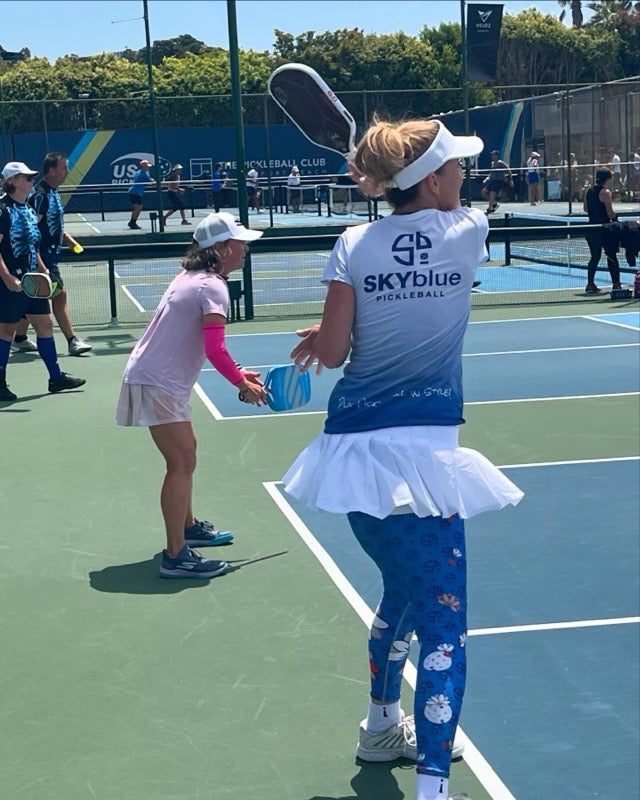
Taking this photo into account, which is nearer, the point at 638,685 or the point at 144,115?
the point at 638,685


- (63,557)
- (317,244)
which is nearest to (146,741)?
(63,557)

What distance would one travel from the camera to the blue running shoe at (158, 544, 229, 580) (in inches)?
240

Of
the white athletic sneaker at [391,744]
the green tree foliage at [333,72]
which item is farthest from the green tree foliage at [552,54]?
the white athletic sneaker at [391,744]

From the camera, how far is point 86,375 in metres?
12.4

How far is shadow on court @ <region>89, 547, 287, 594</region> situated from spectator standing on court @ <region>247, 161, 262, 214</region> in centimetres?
2891

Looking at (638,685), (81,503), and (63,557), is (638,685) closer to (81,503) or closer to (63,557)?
(63,557)

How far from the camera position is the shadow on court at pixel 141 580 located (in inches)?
237

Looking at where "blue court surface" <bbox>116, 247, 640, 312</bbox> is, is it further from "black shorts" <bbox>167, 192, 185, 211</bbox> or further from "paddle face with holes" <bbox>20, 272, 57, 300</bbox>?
"paddle face with holes" <bbox>20, 272, 57, 300</bbox>

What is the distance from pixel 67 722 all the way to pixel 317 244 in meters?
12.1

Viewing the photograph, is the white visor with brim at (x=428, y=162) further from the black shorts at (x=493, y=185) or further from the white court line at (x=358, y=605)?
the black shorts at (x=493, y=185)

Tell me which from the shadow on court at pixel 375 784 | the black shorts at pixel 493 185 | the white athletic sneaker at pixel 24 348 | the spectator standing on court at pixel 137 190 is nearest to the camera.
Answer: the shadow on court at pixel 375 784

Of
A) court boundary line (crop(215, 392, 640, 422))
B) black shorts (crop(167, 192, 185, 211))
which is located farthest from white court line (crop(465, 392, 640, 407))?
black shorts (crop(167, 192, 185, 211))

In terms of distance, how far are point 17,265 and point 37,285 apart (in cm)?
46

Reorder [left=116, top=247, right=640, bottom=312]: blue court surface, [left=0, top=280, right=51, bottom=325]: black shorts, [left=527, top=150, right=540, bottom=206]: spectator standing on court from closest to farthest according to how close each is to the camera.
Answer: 1. [left=0, top=280, right=51, bottom=325]: black shorts
2. [left=116, top=247, right=640, bottom=312]: blue court surface
3. [left=527, top=150, right=540, bottom=206]: spectator standing on court
